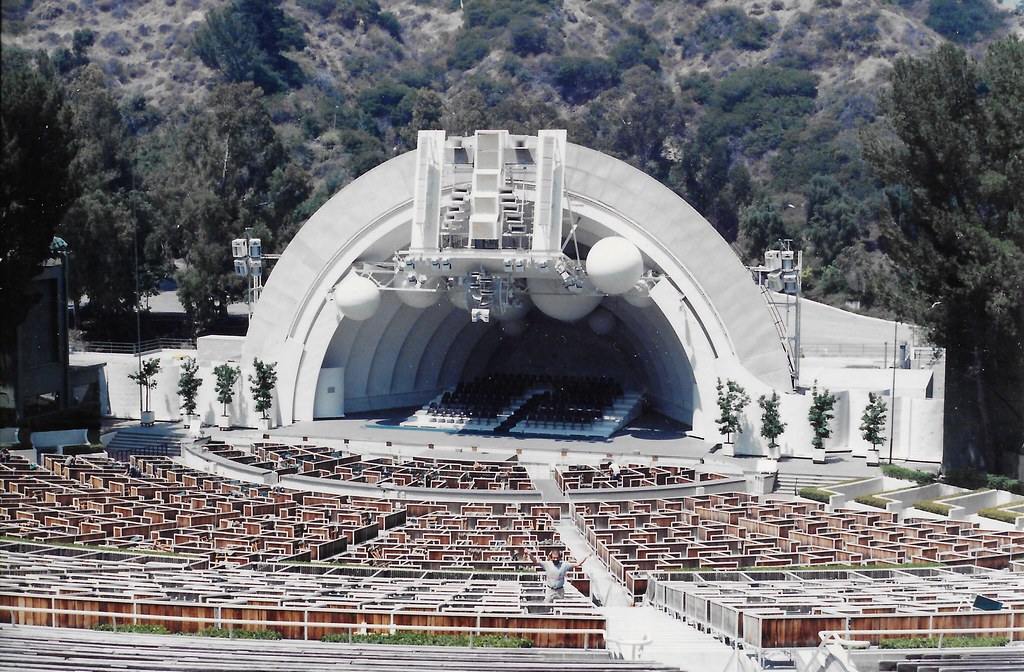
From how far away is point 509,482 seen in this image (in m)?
45.1

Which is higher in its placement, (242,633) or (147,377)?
(147,377)

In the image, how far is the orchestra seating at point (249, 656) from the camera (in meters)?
20.6

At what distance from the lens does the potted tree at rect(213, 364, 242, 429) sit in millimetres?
57562

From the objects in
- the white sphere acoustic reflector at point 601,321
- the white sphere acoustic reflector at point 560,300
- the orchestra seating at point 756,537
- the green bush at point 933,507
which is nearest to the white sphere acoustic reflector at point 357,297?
the white sphere acoustic reflector at point 560,300

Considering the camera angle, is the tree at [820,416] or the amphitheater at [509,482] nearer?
the amphitheater at [509,482]

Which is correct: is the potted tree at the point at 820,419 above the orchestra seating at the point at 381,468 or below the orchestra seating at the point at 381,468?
above

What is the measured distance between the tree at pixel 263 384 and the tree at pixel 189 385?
2.49 m

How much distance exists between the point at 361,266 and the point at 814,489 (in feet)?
68.7

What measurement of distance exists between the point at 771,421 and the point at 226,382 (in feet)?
73.1

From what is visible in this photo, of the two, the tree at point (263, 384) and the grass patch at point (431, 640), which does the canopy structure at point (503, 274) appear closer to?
the tree at point (263, 384)

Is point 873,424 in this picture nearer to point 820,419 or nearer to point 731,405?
point 820,419

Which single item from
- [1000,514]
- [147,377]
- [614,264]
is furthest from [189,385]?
[1000,514]

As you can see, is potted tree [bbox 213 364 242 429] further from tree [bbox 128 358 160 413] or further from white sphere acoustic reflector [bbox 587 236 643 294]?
white sphere acoustic reflector [bbox 587 236 643 294]

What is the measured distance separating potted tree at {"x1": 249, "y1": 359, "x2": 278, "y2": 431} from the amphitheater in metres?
0.65
